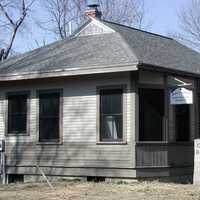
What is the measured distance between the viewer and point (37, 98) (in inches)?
766

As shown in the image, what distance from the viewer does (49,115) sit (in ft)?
63.0

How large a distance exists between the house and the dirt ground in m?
1.63

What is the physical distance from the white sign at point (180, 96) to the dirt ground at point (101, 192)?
9.02 feet

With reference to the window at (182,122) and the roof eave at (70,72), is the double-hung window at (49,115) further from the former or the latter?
the window at (182,122)

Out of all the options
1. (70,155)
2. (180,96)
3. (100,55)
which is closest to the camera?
(180,96)

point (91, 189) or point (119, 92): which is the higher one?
point (119, 92)

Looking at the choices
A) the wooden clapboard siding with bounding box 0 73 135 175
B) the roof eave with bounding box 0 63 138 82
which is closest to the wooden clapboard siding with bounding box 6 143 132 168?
the wooden clapboard siding with bounding box 0 73 135 175

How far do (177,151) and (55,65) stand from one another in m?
4.97

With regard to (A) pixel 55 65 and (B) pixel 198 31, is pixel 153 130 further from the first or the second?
(B) pixel 198 31

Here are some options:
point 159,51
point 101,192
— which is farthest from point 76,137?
point 159,51

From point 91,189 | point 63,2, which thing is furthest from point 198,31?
point 91,189

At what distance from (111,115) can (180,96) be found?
225 centimetres

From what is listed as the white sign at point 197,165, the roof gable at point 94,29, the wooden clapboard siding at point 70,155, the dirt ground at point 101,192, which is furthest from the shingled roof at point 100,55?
the dirt ground at point 101,192

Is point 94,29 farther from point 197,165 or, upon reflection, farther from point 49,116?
point 197,165
